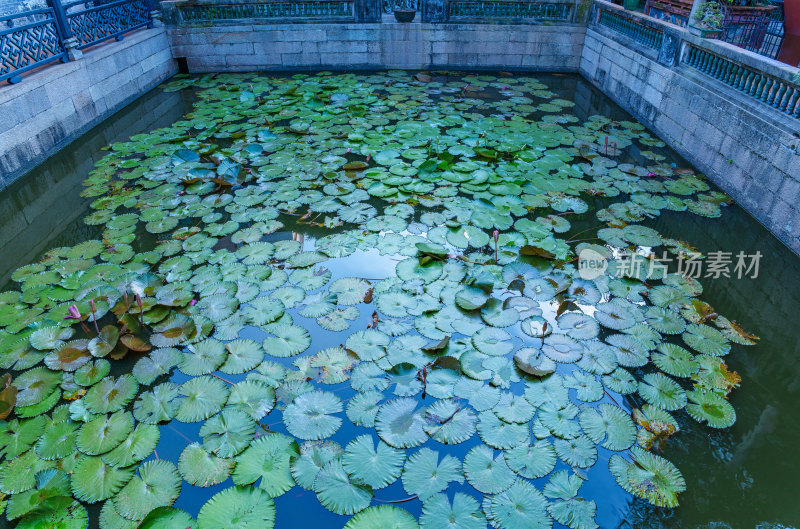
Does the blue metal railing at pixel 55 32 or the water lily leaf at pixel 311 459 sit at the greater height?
the blue metal railing at pixel 55 32

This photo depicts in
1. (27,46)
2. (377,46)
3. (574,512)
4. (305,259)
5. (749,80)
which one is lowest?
(574,512)

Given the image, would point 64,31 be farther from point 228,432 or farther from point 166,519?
point 166,519

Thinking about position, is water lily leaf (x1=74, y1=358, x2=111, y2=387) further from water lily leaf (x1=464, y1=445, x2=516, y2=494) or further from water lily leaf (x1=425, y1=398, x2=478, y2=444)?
water lily leaf (x1=464, y1=445, x2=516, y2=494)

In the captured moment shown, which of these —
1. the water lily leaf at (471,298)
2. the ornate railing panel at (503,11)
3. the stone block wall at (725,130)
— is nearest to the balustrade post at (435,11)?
the ornate railing panel at (503,11)

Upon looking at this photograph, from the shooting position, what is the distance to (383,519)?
222 cm

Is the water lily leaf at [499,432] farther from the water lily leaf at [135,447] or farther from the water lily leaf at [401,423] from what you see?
the water lily leaf at [135,447]

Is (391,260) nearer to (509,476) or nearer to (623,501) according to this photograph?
(509,476)

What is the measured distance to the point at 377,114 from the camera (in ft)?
23.2

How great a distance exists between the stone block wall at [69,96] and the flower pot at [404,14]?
14.4 feet

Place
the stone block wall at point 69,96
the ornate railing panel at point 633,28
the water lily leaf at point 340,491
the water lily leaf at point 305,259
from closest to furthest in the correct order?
the water lily leaf at point 340,491, the water lily leaf at point 305,259, the stone block wall at point 69,96, the ornate railing panel at point 633,28

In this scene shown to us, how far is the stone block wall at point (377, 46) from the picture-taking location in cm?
895

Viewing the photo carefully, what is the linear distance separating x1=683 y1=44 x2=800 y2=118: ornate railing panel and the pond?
968 mm

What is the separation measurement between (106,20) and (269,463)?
7.96m

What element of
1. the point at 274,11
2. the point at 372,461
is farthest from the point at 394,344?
the point at 274,11
